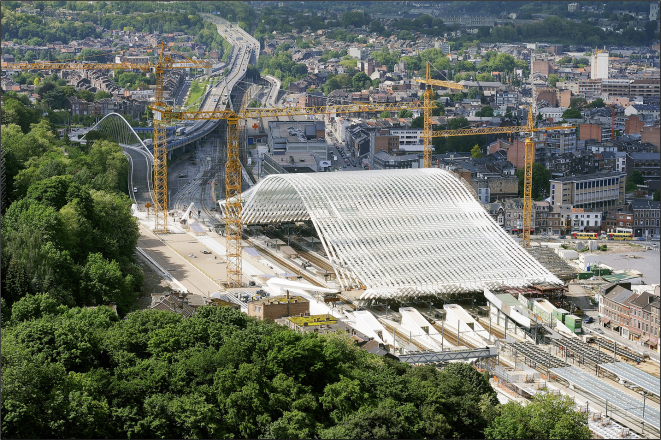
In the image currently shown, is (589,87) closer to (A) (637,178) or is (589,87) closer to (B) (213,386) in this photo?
(A) (637,178)

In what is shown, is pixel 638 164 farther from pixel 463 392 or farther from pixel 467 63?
pixel 467 63

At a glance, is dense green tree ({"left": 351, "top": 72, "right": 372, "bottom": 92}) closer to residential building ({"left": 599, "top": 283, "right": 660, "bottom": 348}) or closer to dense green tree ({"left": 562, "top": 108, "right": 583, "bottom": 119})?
dense green tree ({"left": 562, "top": 108, "right": 583, "bottom": 119})

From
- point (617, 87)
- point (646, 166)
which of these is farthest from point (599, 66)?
point (646, 166)

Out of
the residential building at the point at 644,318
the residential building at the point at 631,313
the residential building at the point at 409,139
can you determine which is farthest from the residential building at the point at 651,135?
the residential building at the point at 644,318

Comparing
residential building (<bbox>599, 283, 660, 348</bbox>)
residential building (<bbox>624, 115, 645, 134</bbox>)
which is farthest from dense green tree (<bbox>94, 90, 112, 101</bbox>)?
residential building (<bbox>599, 283, 660, 348</bbox>)

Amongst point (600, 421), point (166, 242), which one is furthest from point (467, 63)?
point (600, 421)
